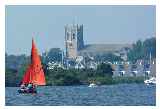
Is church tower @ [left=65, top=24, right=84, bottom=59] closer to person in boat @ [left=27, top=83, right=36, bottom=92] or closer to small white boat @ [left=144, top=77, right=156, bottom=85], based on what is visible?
person in boat @ [left=27, top=83, right=36, bottom=92]

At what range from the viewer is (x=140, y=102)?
422 centimetres

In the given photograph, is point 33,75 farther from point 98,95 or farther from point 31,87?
point 98,95

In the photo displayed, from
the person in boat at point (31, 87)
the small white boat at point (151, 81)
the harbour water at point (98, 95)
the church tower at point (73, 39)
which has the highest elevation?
the church tower at point (73, 39)

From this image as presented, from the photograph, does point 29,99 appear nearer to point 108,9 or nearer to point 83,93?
point 83,93

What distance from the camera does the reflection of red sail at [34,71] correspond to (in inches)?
167

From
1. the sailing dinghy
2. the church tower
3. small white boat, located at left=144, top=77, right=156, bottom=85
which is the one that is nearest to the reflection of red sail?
the sailing dinghy

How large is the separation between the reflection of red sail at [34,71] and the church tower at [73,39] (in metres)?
0.24

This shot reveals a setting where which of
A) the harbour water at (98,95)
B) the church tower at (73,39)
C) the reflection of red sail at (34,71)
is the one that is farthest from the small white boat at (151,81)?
the reflection of red sail at (34,71)

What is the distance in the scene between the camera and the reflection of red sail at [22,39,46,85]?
13.9 ft

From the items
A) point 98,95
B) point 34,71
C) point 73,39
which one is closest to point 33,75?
point 34,71

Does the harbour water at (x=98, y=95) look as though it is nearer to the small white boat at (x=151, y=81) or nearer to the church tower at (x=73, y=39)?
the small white boat at (x=151, y=81)

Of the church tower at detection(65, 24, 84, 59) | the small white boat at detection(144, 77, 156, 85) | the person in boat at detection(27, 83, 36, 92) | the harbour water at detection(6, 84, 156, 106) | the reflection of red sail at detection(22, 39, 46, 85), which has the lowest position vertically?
the harbour water at detection(6, 84, 156, 106)

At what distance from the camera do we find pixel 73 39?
167 inches
